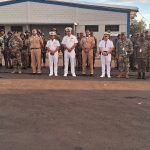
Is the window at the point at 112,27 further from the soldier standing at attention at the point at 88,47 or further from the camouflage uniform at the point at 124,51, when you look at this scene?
the camouflage uniform at the point at 124,51

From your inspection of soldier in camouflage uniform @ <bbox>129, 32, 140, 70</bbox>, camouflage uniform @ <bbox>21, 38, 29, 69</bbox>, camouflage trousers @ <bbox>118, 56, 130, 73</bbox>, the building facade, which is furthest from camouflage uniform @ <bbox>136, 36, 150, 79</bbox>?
the building facade

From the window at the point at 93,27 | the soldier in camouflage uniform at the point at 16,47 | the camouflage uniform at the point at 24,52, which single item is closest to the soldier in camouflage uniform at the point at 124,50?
the soldier in camouflage uniform at the point at 16,47

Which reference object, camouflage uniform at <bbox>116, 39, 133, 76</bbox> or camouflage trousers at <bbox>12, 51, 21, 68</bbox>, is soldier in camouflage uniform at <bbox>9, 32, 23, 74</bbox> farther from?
camouflage uniform at <bbox>116, 39, 133, 76</bbox>

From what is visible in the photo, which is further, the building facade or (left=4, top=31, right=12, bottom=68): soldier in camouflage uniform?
the building facade

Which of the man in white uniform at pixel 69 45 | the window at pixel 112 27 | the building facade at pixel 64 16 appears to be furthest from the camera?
the window at pixel 112 27

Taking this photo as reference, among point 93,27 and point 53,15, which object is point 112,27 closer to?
point 93,27

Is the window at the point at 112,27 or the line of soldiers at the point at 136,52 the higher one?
the window at the point at 112,27

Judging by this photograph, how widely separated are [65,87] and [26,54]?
6.58 m

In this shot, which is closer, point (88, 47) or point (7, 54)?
point (88, 47)
